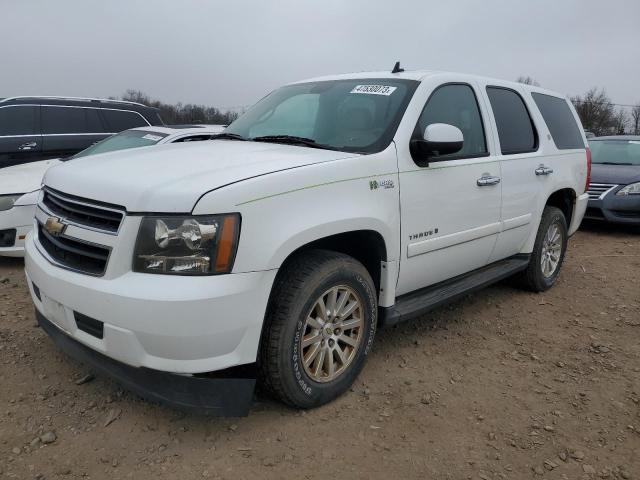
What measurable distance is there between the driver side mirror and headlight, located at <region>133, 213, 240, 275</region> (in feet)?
4.56

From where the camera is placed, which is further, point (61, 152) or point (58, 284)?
point (61, 152)

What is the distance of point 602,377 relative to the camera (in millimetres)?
3416

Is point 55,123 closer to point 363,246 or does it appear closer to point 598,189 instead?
→ point 363,246

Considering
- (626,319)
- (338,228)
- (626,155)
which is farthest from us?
(626,155)

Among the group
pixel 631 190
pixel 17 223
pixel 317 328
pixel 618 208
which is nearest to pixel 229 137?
pixel 317 328

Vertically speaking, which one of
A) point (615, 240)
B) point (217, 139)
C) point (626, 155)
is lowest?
point (615, 240)

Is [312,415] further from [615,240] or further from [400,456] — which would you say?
[615,240]

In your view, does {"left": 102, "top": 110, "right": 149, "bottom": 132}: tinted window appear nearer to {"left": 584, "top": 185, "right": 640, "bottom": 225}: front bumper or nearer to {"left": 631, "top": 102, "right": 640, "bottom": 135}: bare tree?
{"left": 584, "top": 185, "right": 640, "bottom": 225}: front bumper

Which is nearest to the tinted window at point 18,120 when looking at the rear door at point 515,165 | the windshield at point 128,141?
the windshield at point 128,141

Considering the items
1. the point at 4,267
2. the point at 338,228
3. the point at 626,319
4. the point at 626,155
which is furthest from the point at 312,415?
the point at 626,155

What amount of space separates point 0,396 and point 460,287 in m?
2.95

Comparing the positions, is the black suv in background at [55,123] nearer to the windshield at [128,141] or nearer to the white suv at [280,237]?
the windshield at [128,141]

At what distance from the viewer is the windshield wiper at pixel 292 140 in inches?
127

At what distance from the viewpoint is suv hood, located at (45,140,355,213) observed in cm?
234
